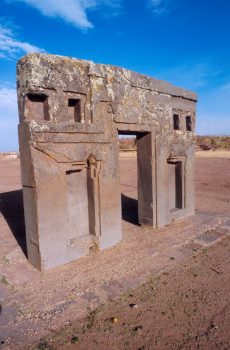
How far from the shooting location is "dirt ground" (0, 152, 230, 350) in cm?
323

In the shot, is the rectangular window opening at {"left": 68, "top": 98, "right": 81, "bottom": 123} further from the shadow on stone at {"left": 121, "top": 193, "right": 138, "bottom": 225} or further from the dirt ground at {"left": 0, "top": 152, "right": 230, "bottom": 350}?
the shadow on stone at {"left": 121, "top": 193, "right": 138, "bottom": 225}

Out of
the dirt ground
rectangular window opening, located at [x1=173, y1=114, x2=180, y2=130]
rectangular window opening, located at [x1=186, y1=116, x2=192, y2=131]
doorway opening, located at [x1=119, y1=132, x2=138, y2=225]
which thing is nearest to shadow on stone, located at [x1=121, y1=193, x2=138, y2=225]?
doorway opening, located at [x1=119, y1=132, x2=138, y2=225]

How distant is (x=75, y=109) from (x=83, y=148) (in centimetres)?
78

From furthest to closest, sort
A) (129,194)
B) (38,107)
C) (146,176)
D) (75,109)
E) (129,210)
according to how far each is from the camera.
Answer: (129,194) < (129,210) < (146,176) < (75,109) < (38,107)

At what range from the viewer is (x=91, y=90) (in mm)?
5320

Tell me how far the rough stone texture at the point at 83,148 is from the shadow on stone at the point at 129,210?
858 millimetres

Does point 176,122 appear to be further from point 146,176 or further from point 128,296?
point 128,296

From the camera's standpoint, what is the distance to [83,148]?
17.2 feet

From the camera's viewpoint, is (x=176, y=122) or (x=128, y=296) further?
(x=176, y=122)

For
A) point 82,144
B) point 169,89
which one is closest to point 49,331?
point 82,144

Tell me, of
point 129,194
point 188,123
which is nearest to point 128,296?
point 188,123

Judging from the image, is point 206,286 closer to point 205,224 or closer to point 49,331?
point 49,331

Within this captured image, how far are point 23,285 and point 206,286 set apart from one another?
286 cm

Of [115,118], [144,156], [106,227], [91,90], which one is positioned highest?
[91,90]
